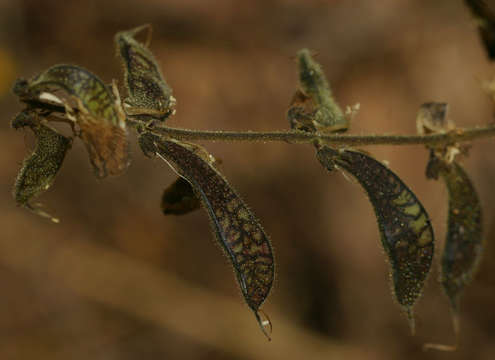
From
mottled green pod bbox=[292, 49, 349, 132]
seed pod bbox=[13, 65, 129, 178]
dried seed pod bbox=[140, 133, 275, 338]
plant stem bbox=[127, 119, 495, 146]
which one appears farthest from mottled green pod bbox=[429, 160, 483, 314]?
seed pod bbox=[13, 65, 129, 178]

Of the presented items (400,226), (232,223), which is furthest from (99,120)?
(400,226)

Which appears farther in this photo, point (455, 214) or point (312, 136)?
point (455, 214)

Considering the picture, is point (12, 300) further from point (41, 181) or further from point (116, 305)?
point (41, 181)

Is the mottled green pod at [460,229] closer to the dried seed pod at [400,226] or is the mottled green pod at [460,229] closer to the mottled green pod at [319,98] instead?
the dried seed pod at [400,226]

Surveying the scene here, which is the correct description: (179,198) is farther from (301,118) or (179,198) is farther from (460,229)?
(460,229)

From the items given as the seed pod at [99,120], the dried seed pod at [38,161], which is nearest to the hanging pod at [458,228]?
the seed pod at [99,120]
